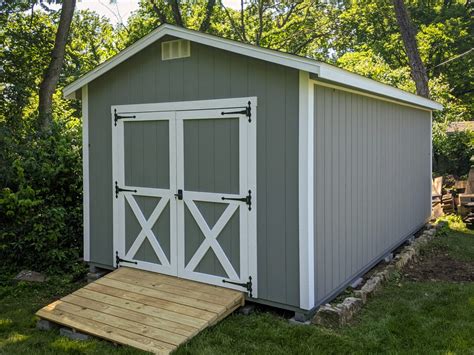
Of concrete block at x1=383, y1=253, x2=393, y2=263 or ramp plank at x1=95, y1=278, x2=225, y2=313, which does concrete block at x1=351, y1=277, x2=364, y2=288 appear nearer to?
concrete block at x1=383, y1=253, x2=393, y2=263

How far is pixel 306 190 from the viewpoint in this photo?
392 cm

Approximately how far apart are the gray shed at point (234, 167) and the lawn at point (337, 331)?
1.16 ft

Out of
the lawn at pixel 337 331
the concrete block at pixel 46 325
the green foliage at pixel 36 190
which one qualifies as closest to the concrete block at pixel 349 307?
the lawn at pixel 337 331

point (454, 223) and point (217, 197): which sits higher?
point (217, 197)

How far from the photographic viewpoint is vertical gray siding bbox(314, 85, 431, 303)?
166 inches

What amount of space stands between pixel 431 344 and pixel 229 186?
2.18 m

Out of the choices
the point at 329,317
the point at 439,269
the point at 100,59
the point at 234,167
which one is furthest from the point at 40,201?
the point at 100,59

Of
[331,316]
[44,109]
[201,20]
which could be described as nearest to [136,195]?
[331,316]

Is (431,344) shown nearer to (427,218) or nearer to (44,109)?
(427,218)

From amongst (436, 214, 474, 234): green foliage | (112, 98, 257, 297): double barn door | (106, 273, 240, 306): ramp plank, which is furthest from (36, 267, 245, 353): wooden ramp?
(436, 214, 474, 234): green foliage

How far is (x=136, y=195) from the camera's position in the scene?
16.7ft

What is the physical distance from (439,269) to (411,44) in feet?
24.8

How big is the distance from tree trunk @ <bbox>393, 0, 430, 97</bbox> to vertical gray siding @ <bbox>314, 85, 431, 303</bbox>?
484 cm

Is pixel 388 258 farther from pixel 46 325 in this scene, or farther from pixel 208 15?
pixel 208 15
